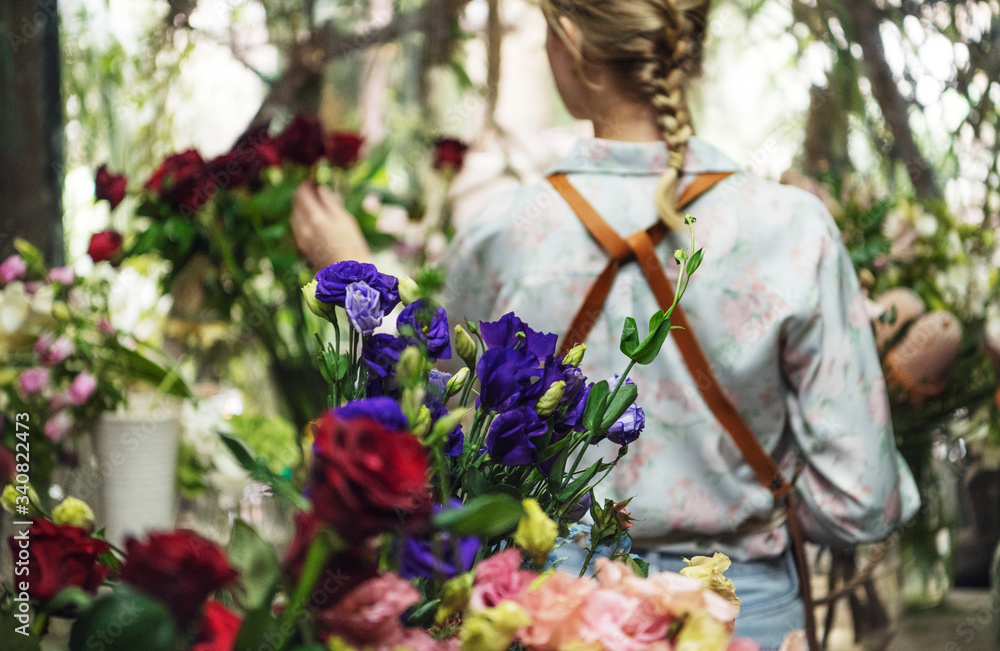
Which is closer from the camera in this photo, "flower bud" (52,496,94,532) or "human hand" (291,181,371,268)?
"flower bud" (52,496,94,532)

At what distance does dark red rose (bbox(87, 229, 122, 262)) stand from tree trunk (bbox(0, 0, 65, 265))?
0.19 metres

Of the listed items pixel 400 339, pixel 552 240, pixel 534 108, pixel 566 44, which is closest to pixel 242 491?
pixel 552 240

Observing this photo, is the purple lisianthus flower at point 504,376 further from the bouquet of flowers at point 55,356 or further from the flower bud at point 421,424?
the bouquet of flowers at point 55,356

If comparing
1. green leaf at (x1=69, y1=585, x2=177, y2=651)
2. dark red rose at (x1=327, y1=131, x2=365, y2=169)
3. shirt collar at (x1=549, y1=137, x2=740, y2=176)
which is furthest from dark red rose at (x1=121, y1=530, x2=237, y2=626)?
dark red rose at (x1=327, y1=131, x2=365, y2=169)

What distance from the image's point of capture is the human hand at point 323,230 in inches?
40.5

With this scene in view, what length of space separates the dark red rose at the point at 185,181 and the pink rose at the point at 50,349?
22 cm

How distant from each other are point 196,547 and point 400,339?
0.14m

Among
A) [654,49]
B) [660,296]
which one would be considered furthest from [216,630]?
[654,49]

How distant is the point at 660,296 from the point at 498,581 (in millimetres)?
480

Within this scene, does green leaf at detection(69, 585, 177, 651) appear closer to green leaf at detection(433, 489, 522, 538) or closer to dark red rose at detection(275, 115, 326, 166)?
green leaf at detection(433, 489, 522, 538)

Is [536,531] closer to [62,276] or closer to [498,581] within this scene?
[498,581]

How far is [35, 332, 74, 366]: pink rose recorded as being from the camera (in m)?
0.98

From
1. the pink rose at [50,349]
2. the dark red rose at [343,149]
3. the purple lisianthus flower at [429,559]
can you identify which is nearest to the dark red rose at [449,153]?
the dark red rose at [343,149]

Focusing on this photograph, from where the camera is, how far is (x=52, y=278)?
97 cm
